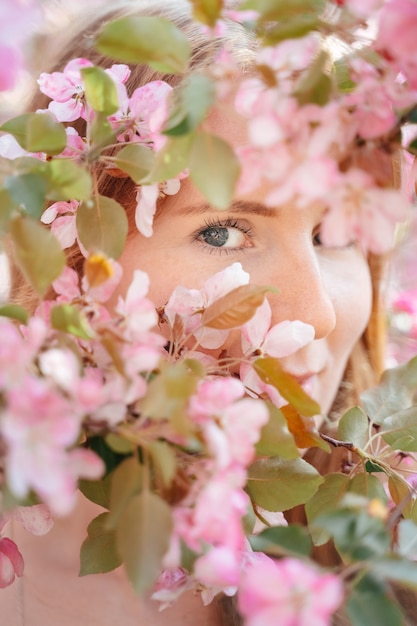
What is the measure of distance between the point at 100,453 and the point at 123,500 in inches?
3.6

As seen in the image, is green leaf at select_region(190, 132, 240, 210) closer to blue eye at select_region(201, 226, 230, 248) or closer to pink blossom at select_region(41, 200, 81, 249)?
pink blossom at select_region(41, 200, 81, 249)

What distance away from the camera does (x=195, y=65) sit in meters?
0.90

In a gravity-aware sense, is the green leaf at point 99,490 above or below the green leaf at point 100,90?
below

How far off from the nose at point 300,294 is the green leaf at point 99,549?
32 centimetres

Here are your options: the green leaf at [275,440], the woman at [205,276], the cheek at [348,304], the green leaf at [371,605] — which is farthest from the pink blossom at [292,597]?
the cheek at [348,304]

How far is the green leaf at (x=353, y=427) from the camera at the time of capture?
2.33 ft

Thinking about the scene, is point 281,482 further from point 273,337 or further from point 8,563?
point 8,563

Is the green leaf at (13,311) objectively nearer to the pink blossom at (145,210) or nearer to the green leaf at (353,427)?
the pink blossom at (145,210)

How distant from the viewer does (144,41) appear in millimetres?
458

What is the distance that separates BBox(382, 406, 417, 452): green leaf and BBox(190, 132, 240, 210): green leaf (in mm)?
324

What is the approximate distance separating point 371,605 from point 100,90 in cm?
39

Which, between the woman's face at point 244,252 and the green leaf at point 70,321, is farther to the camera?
the woman's face at point 244,252

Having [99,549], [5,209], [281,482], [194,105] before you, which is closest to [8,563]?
[99,549]

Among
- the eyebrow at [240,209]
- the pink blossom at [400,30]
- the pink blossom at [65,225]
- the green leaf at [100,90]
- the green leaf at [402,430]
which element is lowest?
the green leaf at [402,430]
